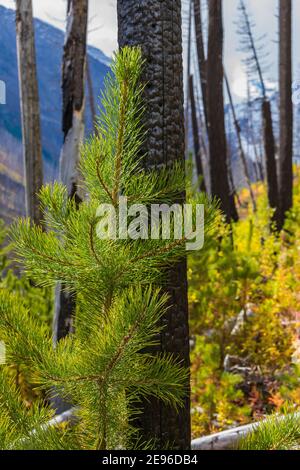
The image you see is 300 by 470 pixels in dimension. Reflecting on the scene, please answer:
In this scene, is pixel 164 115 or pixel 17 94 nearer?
pixel 164 115

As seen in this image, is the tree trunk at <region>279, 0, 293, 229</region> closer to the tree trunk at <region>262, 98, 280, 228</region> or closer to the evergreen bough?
the tree trunk at <region>262, 98, 280, 228</region>

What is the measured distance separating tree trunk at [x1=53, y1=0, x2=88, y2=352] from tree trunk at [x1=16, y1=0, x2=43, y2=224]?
0.95 m

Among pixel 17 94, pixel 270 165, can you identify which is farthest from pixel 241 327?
pixel 17 94

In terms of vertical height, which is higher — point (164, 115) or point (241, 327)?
point (164, 115)

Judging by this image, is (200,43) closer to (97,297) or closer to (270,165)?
(270,165)

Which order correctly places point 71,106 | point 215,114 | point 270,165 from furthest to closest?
1. point 270,165
2. point 215,114
3. point 71,106

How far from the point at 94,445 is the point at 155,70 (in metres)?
1.21

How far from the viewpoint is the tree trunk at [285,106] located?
9507mm

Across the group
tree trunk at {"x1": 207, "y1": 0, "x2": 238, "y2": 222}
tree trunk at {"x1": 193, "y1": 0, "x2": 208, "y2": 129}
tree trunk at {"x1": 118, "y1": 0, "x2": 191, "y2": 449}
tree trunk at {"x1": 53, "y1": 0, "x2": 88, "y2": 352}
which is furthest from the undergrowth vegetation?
tree trunk at {"x1": 193, "y1": 0, "x2": 208, "y2": 129}

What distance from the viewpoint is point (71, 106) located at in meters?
4.49

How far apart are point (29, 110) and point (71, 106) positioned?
3.61 feet

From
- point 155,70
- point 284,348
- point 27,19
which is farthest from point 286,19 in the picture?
point 155,70

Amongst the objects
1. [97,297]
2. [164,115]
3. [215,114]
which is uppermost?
[215,114]

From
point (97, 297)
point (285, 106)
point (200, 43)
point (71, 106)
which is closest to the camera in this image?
point (97, 297)
